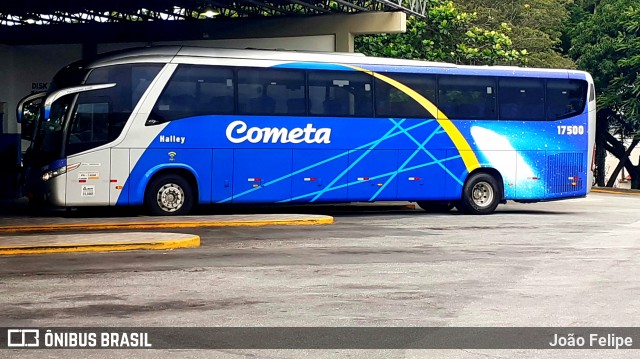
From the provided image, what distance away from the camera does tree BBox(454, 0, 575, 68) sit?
46625mm

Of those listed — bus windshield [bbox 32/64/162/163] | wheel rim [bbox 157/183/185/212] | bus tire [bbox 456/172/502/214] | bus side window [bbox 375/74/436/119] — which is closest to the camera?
bus windshield [bbox 32/64/162/163]

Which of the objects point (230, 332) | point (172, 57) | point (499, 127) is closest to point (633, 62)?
point (499, 127)

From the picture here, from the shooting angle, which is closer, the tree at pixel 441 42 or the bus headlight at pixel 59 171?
the bus headlight at pixel 59 171

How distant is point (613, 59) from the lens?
165 ft

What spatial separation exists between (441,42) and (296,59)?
58.4ft

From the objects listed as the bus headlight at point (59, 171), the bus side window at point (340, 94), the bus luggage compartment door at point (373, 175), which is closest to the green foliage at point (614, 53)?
the bus luggage compartment door at point (373, 175)

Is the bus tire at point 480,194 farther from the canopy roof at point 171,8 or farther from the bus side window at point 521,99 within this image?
the canopy roof at point 171,8

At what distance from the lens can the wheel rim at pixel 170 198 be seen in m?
22.2

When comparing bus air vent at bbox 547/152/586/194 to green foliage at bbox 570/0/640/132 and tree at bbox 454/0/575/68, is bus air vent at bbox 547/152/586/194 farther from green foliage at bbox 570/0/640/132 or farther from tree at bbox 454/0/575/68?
green foliage at bbox 570/0/640/132

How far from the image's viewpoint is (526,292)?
37.8 feet

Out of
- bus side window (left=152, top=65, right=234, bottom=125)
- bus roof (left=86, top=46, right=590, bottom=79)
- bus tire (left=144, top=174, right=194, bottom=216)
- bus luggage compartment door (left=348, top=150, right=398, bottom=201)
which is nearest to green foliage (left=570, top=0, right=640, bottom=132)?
bus roof (left=86, top=46, right=590, bottom=79)

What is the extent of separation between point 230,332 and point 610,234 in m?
12.3

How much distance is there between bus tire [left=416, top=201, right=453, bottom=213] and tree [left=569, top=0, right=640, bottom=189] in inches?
887

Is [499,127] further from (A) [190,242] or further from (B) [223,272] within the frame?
(B) [223,272]
